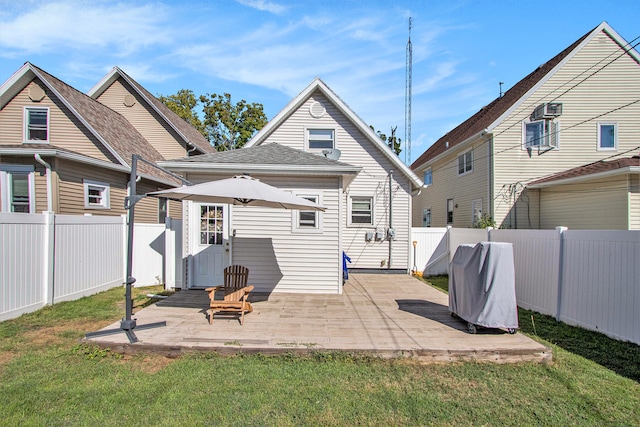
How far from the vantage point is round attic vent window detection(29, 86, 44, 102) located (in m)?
11.4

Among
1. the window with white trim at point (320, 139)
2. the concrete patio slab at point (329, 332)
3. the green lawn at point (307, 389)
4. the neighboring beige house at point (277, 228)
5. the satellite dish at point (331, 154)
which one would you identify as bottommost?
the green lawn at point (307, 389)

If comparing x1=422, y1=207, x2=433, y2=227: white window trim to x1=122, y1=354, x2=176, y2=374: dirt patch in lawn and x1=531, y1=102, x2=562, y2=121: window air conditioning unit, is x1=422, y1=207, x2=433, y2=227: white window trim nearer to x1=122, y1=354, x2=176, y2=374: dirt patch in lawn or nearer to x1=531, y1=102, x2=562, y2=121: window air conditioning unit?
x1=531, y1=102, x2=562, y2=121: window air conditioning unit

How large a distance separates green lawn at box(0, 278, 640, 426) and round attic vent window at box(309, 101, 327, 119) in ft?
31.1

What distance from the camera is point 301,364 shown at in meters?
4.16

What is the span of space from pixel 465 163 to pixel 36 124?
682 inches

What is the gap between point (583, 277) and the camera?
5480 mm

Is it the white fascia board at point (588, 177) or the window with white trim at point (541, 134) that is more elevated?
the window with white trim at point (541, 134)

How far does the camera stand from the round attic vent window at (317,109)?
11992 millimetres

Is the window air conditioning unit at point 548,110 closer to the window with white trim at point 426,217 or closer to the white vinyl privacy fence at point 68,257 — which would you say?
the window with white trim at point 426,217

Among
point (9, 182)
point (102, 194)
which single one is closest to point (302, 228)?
point (102, 194)

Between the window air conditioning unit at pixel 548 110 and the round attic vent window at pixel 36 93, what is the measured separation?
18134mm

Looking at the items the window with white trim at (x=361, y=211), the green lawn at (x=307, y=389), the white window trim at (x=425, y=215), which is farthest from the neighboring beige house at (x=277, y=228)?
the white window trim at (x=425, y=215)

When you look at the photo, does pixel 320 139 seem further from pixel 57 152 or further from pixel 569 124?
pixel 569 124

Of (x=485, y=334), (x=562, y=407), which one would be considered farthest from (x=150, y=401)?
(x=485, y=334)
